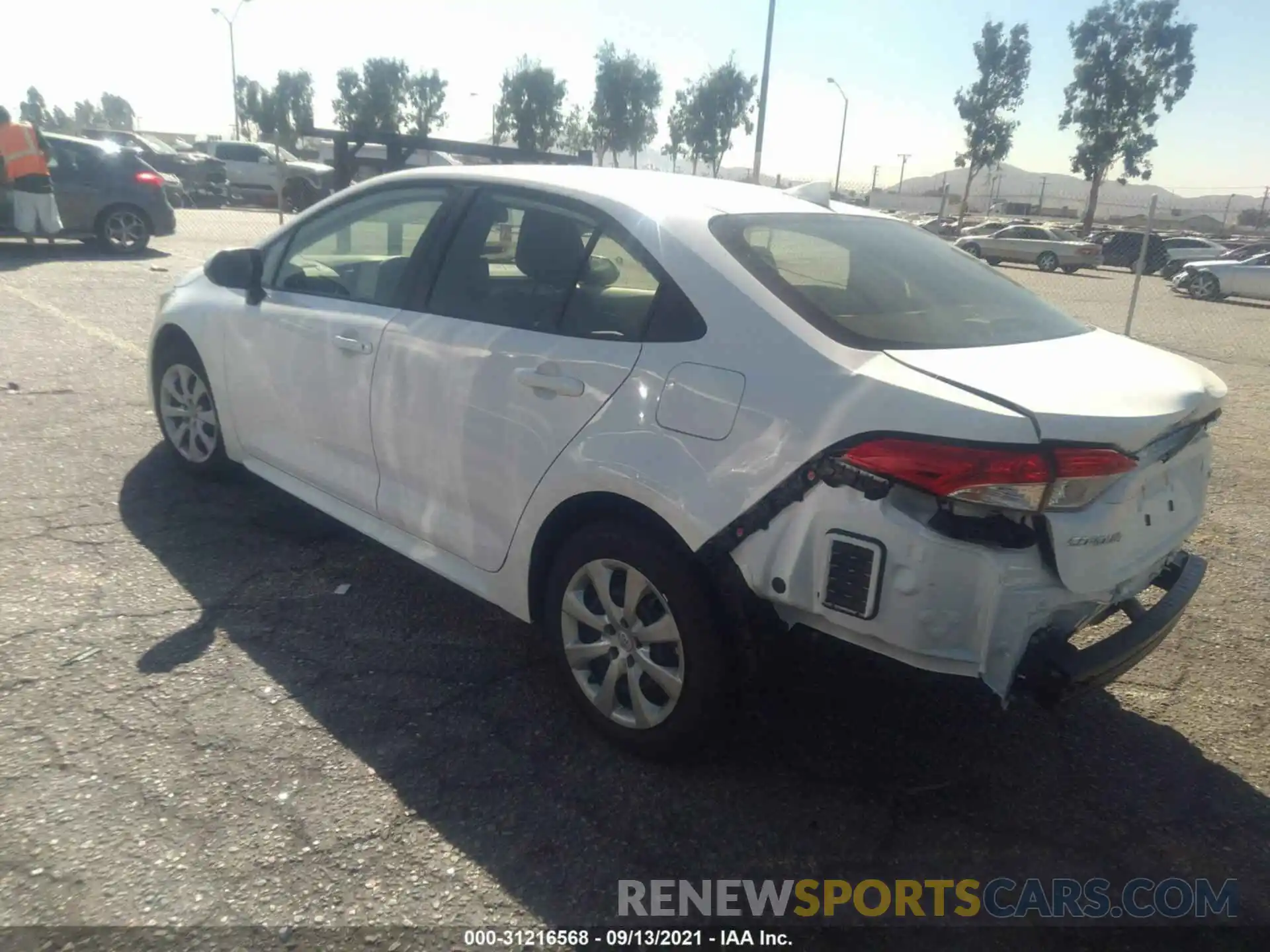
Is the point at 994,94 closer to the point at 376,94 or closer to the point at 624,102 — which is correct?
the point at 624,102

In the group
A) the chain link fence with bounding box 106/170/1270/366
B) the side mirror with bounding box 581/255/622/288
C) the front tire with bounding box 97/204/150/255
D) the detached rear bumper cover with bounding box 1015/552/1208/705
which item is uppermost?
the side mirror with bounding box 581/255/622/288

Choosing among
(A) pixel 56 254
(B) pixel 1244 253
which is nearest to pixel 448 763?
(A) pixel 56 254

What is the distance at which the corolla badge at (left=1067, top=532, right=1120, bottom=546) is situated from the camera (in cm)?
222

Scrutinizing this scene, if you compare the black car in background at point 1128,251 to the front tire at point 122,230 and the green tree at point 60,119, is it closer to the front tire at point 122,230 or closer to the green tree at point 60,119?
the front tire at point 122,230

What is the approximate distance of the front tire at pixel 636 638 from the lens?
252 cm

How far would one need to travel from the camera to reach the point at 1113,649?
244 centimetres

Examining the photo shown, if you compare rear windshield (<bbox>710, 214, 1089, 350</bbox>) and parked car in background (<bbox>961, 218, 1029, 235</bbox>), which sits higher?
rear windshield (<bbox>710, 214, 1089, 350</bbox>)

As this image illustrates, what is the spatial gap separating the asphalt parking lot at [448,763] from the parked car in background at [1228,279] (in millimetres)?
20534

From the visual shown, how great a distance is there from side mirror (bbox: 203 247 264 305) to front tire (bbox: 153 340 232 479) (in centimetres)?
54

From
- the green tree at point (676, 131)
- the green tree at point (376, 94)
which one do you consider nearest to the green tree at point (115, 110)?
the green tree at point (376, 94)

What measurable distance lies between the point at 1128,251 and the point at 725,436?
33485 millimetres

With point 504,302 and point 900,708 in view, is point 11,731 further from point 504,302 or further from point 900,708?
point 900,708

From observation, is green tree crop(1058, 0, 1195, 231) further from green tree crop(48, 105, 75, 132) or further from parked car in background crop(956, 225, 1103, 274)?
green tree crop(48, 105, 75, 132)

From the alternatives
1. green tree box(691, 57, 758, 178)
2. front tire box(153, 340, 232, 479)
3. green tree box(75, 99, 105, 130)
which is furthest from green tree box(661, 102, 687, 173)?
green tree box(75, 99, 105, 130)
